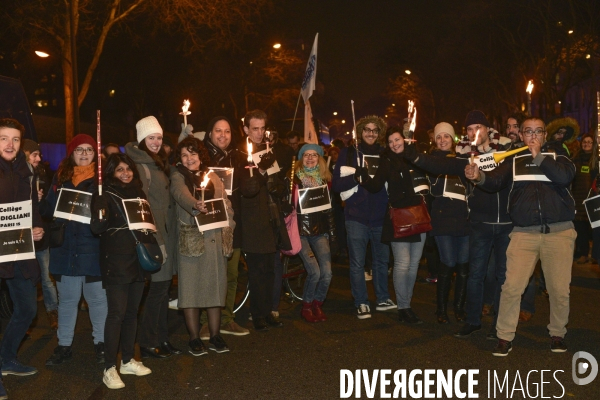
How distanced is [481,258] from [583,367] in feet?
5.75

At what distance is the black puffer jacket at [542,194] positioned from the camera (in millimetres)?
6727

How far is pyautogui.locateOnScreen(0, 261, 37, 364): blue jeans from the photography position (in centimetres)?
641

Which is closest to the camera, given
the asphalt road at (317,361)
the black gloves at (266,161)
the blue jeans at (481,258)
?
the asphalt road at (317,361)

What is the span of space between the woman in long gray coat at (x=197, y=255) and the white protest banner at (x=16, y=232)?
1344mm

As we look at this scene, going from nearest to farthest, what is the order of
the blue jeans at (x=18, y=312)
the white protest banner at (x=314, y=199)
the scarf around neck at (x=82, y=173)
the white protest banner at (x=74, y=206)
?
the blue jeans at (x=18, y=312), the white protest banner at (x=74, y=206), the scarf around neck at (x=82, y=173), the white protest banner at (x=314, y=199)

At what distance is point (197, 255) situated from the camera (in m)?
7.06

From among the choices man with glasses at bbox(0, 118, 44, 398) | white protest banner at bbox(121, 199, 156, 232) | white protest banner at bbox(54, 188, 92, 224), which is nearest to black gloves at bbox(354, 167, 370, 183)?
white protest banner at bbox(121, 199, 156, 232)

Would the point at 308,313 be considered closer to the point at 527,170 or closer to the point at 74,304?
the point at 74,304

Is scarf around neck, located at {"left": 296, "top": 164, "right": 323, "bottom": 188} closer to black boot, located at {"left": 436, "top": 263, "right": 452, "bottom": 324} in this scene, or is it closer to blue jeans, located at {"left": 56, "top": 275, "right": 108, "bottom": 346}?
black boot, located at {"left": 436, "top": 263, "right": 452, "bottom": 324}

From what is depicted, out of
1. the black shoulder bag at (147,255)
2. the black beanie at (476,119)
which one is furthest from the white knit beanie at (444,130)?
the black shoulder bag at (147,255)

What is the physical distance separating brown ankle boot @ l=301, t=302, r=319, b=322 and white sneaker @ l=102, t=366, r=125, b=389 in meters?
2.93

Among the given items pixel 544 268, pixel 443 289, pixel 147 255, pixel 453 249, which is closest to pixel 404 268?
pixel 443 289

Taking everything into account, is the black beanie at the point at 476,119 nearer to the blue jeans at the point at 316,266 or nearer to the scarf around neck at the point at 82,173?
the blue jeans at the point at 316,266

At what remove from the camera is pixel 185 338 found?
7914mm
